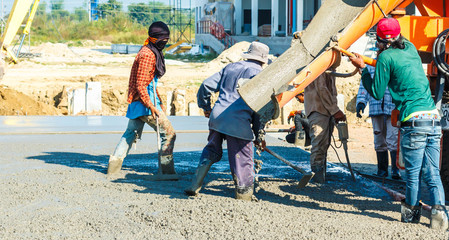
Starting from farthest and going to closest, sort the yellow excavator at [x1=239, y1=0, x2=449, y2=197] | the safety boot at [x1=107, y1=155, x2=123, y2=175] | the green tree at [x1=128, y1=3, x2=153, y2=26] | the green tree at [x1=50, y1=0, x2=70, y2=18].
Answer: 1. the green tree at [x1=50, y1=0, x2=70, y2=18]
2. the green tree at [x1=128, y1=3, x2=153, y2=26]
3. the safety boot at [x1=107, y1=155, x2=123, y2=175]
4. the yellow excavator at [x1=239, y1=0, x2=449, y2=197]

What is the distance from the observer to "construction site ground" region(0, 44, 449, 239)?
5.20m

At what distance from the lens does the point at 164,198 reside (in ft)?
20.9

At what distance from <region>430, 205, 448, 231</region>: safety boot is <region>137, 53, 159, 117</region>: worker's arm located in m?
3.47

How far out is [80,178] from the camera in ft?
24.7

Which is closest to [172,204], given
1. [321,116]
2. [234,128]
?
[234,128]

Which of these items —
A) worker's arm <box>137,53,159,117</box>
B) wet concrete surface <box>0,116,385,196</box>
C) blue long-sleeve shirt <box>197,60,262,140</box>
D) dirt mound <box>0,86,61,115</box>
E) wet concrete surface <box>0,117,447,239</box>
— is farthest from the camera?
dirt mound <box>0,86,61,115</box>

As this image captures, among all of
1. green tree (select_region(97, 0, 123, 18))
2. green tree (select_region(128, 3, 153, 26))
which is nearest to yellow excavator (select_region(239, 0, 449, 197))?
green tree (select_region(97, 0, 123, 18))

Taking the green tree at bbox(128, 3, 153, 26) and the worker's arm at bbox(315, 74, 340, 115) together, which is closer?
the worker's arm at bbox(315, 74, 340, 115)

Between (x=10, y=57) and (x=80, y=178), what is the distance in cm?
1522

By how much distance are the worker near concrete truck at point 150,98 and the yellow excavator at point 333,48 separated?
1.71 meters

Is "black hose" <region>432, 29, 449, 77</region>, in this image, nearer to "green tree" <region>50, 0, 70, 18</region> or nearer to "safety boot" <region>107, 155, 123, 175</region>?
"safety boot" <region>107, 155, 123, 175</region>

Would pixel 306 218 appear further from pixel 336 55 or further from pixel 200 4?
pixel 200 4

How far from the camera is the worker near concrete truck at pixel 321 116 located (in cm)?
763

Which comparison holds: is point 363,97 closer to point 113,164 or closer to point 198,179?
point 198,179
